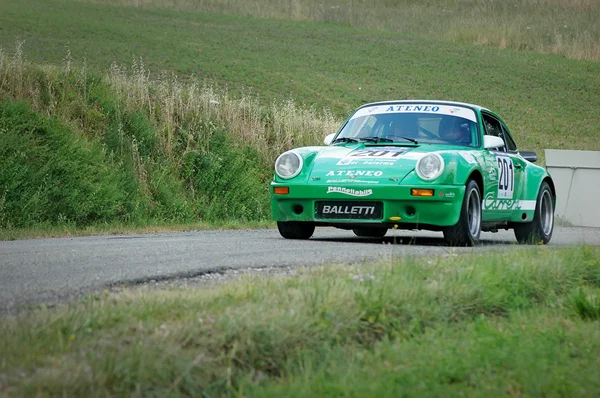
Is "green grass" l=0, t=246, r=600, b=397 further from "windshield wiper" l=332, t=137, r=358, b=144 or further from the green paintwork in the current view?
"windshield wiper" l=332, t=137, r=358, b=144

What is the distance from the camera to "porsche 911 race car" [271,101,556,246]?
1051 cm

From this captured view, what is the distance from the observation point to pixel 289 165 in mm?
11172

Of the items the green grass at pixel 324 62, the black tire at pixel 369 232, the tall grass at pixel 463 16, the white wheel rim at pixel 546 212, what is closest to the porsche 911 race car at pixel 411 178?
the white wheel rim at pixel 546 212

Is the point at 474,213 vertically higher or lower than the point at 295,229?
higher

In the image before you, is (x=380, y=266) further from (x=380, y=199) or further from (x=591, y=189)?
(x=591, y=189)

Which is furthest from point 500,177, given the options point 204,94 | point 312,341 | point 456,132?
point 204,94

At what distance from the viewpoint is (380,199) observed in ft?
34.5

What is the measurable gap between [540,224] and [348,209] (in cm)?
318

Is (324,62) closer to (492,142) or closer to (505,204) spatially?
(505,204)

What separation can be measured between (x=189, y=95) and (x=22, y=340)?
1504 centimetres

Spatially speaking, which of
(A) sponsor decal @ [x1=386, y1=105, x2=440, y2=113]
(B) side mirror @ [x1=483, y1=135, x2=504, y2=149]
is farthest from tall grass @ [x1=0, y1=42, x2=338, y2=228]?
(B) side mirror @ [x1=483, y1=135, x2=504, y2=149]

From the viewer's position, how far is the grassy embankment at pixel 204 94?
621 inches

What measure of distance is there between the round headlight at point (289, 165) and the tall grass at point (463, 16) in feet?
169

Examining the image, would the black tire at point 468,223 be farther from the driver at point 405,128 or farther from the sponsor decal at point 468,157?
the driver at point 405,128
